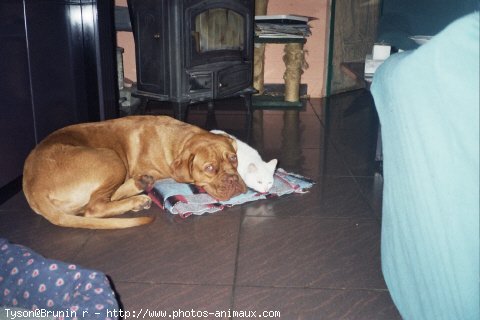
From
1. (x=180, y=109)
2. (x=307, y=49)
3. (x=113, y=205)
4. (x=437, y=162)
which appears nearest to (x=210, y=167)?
(x=113, y=205)

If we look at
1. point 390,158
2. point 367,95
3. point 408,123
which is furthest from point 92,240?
point 367,95

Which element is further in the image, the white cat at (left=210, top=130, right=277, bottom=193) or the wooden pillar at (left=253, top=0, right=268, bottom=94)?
the wooden pillar at (left=253, top=0, right=268, bottom=94)

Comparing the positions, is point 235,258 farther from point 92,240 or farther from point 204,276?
point 92,240

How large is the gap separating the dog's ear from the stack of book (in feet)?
9.11

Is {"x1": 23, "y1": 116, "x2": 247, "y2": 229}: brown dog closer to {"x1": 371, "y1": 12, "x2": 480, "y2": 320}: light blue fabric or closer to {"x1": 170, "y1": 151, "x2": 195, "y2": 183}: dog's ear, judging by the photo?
{"x1": 170, "y1": 151, "x2": 195, "y2": 183}: dog's ear

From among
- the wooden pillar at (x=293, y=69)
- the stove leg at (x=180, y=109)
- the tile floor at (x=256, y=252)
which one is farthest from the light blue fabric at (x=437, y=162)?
the wooden pillar at (x=293, y=69)

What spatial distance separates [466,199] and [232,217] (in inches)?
55.9

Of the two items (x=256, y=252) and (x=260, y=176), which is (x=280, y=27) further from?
(x=256, y=252)

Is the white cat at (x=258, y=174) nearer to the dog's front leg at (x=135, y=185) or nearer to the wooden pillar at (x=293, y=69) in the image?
the dog's front leg at (x=135, y=185)

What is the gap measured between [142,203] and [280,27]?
118 inches

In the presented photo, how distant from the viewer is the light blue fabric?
101cm

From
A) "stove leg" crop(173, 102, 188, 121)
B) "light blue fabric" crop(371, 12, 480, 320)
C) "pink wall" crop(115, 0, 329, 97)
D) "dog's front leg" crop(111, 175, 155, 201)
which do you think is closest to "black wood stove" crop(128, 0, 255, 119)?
"stove leg" crop(173, 102, 188, 121)

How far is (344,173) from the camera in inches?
118

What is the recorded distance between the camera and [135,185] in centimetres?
259
